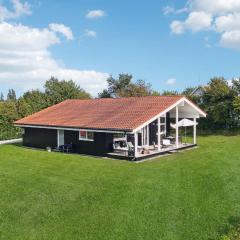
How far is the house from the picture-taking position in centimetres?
2614

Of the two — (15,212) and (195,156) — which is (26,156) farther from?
(15,212)

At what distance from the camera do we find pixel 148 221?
13398 mm

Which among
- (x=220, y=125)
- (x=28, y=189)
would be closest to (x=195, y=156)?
(x=28, y=189)

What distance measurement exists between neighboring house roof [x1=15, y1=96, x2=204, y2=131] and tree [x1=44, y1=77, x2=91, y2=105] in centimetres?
1632

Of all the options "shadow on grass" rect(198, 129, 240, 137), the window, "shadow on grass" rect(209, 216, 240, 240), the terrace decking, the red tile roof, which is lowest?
"shadow on grass" rect(209, 216, 240, 240)

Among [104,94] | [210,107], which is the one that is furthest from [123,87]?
[210,107]

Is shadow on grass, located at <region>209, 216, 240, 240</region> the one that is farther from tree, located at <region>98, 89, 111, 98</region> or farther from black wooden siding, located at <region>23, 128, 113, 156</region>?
tree, located at <region>98, 89, 111, 98</region>

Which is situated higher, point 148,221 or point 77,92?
point 77,92

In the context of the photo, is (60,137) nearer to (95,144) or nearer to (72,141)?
(72,141)

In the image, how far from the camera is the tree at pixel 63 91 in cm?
5341

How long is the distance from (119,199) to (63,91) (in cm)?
4033

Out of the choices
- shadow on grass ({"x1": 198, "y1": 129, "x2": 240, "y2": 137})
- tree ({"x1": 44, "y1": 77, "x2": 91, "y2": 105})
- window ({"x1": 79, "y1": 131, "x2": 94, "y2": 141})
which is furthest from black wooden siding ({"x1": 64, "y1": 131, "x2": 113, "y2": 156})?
tree ({"x1": 44, "y1": 77, "x2": 91, "y2": 105})

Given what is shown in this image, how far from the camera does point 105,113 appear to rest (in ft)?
99.2

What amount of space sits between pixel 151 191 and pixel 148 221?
339 cm
